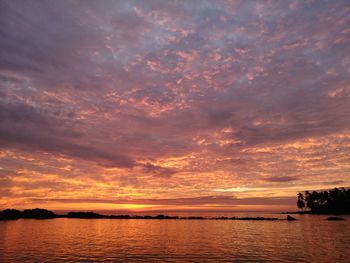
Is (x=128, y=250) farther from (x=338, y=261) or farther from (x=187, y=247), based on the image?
(x=338, y=261)

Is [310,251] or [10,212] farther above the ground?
[10,212]

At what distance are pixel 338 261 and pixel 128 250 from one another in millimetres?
37620

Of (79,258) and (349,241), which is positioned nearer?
(79,258)

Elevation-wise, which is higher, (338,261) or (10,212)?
(10,212)

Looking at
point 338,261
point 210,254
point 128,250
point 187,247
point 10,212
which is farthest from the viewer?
point 10,212

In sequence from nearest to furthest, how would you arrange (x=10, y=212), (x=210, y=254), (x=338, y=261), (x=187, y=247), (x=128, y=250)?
1. (x=338, y=261)
2. (x=210, y=254)
3. (x=128, y=250)
4. (x=187, y=247)
5. (x=10, y=212)

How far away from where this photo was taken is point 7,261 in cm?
4447

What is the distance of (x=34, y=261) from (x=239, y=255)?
114 feet

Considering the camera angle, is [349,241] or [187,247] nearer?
[187,247]

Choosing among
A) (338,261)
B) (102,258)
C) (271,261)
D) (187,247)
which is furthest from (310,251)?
(102,258)

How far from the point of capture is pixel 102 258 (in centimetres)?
4744

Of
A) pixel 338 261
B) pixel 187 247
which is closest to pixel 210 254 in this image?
pixel 187 247

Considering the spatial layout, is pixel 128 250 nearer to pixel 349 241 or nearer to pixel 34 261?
pixel 34 261

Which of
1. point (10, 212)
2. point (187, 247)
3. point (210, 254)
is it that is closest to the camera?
point (210, 254)
